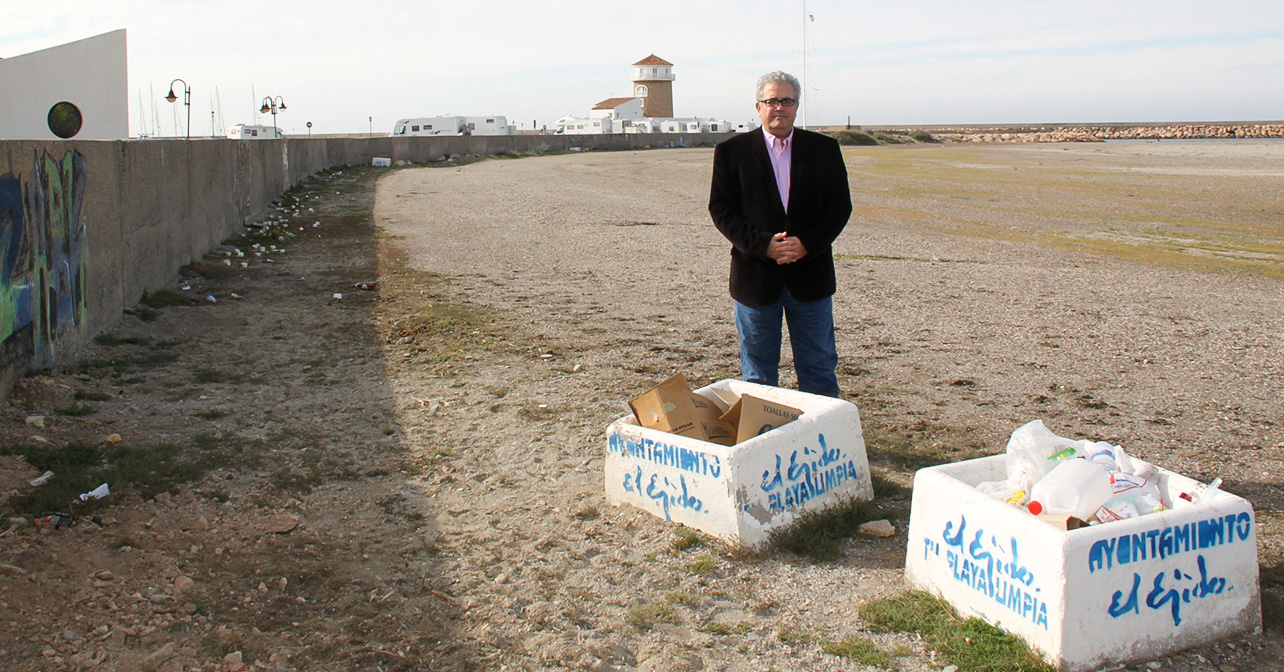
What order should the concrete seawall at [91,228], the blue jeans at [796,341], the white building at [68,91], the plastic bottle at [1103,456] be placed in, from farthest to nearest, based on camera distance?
the white building at [68,91] < the concrete seawall at [91,228] < the blue jeans at [796,341] < the plastic bottle at [1103,456]

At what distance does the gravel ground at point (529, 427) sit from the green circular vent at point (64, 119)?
4.53 metres

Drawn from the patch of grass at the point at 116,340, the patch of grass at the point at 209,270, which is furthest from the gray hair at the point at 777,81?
the patch of grass at the point at 209,270

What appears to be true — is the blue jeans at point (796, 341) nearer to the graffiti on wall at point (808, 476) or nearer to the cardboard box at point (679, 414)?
the cardboard box at point (679, 414)

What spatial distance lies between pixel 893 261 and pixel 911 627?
9143 millimetres

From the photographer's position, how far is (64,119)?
14578mm

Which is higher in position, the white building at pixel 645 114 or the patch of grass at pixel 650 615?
the white building at pixel 645 114

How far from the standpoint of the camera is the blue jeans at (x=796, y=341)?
185 inches

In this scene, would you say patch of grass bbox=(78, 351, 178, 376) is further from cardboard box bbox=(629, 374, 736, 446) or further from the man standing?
the man standing

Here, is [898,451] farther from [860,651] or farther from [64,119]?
[64,119]

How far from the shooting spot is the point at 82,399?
5984mm

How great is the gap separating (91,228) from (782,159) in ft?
19.1

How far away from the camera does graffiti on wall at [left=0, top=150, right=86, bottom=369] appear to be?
5895 millimetres

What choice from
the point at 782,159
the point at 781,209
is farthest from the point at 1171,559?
the point at 782,159

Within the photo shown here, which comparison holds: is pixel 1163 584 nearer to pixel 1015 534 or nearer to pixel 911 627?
pixel 1015 534
